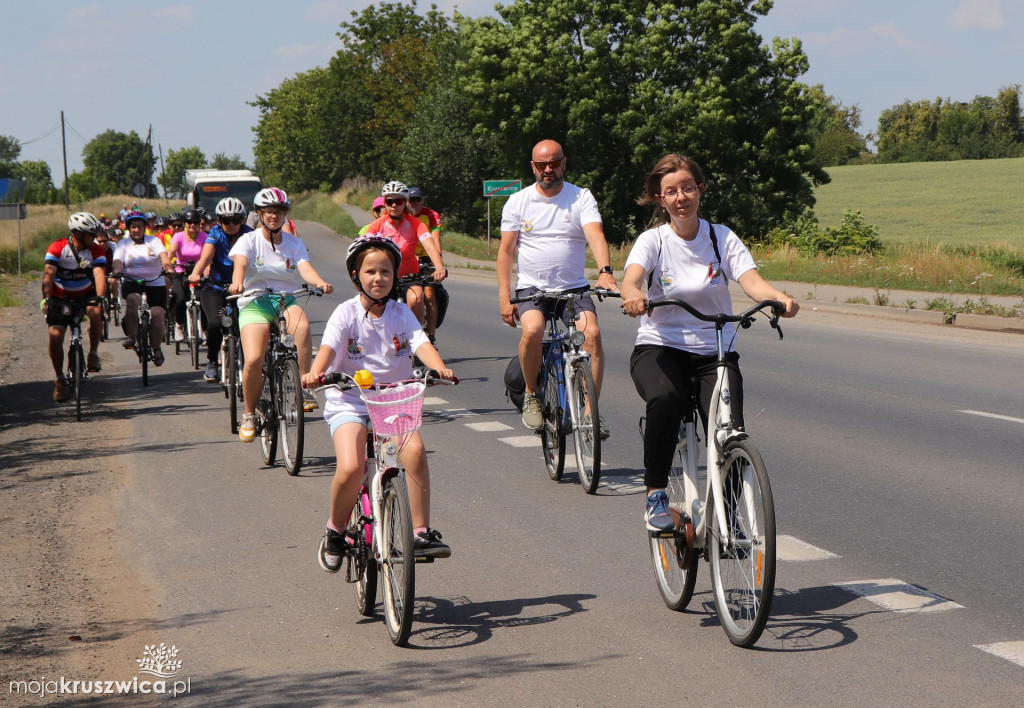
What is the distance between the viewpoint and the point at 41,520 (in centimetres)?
736

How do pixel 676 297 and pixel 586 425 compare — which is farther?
pixel 586 425

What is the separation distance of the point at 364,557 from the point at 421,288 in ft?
21.6

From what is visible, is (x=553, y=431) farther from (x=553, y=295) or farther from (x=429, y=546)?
(x=429, y=546)

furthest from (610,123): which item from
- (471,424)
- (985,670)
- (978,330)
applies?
(985,670)

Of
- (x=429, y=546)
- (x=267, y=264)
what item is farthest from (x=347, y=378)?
(x=267, y=264)

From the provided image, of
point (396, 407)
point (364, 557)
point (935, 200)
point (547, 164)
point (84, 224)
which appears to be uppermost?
point (935, 200)

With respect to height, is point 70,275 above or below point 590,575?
above

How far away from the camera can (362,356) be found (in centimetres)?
544

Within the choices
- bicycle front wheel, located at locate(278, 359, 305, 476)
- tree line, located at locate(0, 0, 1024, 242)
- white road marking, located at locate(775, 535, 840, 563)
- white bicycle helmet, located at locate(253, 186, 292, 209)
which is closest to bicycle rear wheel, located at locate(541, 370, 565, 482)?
bicycle front wheel, located at locate(278, 359, 305, 476)

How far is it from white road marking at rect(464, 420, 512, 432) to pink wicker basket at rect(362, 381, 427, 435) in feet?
17.4

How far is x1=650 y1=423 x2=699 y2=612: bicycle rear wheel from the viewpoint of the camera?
200 inches

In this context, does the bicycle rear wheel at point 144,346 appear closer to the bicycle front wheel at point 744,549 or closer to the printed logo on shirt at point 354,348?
the printed logo on shirt at point 354,348

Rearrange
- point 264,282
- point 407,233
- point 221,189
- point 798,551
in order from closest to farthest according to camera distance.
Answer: point 798,551 < point 264,282 < point 407,233 < point 221,189

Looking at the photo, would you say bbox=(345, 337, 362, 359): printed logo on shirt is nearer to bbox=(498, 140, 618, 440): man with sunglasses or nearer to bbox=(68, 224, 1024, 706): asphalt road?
bbox=(68, 224, 1024, 706): asphalt road
